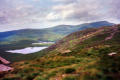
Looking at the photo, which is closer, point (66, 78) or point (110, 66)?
point (110, 66)

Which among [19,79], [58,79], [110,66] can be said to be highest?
[110,66]

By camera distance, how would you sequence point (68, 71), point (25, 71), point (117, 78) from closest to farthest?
1. point (117, 78)
2. point (68, 71)
3. point (25, 71)

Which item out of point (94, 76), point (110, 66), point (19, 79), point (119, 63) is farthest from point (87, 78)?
point (19, 79)

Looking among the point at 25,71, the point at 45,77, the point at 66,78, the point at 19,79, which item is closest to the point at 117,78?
the point at 66,78

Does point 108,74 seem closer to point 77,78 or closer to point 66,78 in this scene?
point 77,78

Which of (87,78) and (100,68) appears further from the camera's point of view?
(100,68)

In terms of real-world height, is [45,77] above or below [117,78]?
below

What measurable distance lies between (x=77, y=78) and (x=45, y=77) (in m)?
5.70

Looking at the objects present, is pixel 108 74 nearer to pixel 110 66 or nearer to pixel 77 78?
pixel 110 66

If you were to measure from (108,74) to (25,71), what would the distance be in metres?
16.3

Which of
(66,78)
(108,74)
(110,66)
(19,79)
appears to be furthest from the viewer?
(19,79)

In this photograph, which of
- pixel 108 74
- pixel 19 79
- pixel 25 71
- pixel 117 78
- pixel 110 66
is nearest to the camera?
pixel 117 78

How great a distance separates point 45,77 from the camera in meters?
17.1

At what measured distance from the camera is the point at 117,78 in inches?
438
